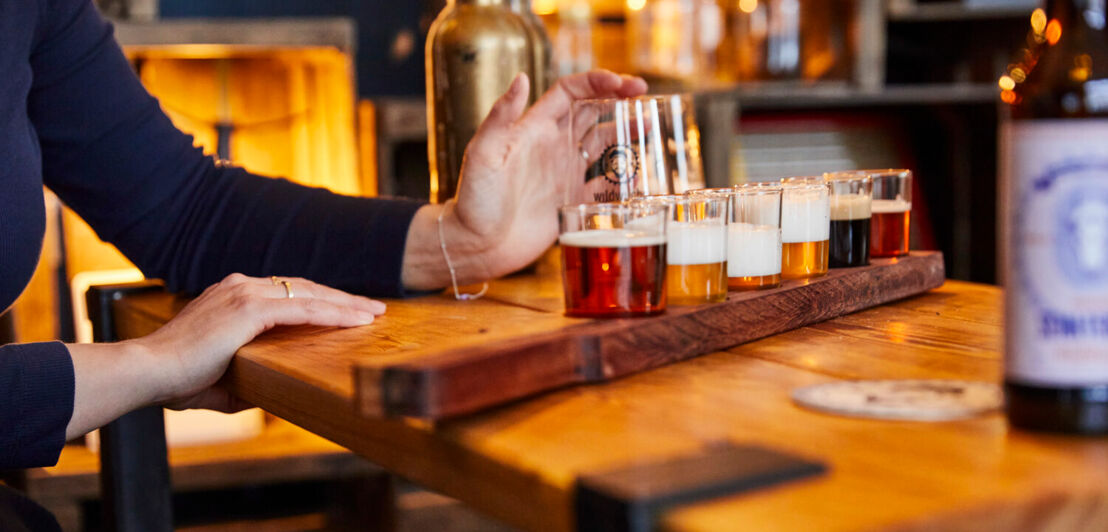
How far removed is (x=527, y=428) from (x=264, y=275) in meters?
0.67

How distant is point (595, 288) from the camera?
32.1 inches

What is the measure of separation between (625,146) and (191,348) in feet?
1.54

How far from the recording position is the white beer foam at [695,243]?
85 cm

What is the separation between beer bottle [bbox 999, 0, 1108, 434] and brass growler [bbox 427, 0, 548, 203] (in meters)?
0.89

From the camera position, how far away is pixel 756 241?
931mm

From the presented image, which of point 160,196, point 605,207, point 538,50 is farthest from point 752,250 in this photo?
point 160,196

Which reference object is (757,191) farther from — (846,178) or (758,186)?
(846,178)

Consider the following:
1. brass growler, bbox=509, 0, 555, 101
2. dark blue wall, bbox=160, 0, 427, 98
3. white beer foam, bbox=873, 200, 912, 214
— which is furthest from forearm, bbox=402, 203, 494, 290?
dark blue wall, bbox=160, 0, 427, 98

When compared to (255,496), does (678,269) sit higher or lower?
higher

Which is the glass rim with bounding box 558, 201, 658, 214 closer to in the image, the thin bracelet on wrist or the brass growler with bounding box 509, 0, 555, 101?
the thin bracelet on wrist

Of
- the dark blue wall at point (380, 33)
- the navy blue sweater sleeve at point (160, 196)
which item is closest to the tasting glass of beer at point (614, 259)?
the navy blue sweater sleeve at point (160, 196)

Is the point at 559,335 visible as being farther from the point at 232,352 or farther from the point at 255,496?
the point at 255,496

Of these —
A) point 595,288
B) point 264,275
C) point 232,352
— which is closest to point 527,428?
point 595,288

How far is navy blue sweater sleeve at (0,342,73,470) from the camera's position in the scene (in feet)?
2.73
